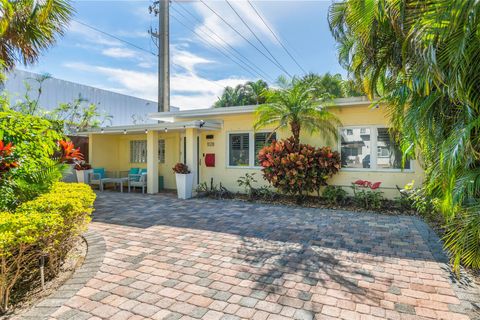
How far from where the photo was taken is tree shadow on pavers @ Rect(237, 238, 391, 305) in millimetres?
3707

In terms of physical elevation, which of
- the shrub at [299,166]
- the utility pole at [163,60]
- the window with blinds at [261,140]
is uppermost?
the utility pole at [163,60]

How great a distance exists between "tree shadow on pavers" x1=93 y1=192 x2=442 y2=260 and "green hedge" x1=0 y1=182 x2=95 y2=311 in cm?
271

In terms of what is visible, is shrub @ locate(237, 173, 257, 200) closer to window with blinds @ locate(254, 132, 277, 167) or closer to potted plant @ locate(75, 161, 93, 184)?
window with blinds @ locate(254, 132, 277, 167)

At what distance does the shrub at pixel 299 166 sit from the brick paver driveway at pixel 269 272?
2.36m

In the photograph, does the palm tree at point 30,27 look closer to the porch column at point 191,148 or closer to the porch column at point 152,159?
the porch column at point 191,148

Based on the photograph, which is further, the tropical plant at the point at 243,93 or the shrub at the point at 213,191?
the tropical plant at the point at 243,93

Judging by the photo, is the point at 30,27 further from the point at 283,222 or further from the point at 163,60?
the point at 163,60

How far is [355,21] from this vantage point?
15.3 feet

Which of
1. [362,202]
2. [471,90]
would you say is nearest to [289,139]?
[362,202]

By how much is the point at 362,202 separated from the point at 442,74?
699 cm

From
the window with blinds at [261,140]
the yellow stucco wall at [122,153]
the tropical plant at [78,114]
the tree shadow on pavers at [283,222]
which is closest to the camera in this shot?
the tree shadow on pavers at [283,222]

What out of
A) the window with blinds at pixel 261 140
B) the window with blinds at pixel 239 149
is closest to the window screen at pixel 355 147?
the window with blinds at pixel 261 140

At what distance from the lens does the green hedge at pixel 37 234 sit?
302 cm

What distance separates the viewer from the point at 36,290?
3.73 m
